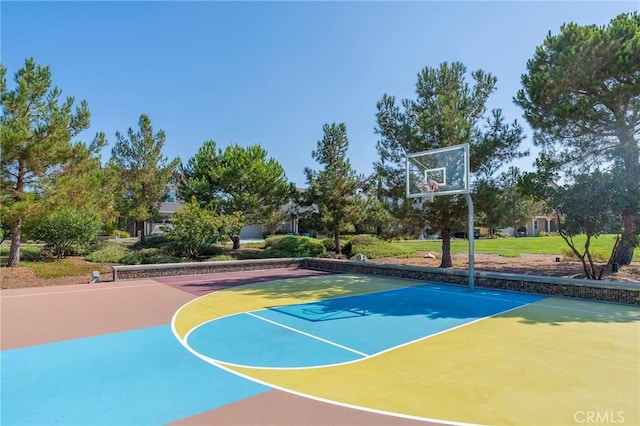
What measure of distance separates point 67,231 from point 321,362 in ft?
58.0

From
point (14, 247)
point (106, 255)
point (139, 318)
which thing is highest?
point (14, 247)

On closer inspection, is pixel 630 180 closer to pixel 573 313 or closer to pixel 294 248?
pixel 573 313

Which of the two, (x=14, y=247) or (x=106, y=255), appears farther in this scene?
(x=106, y=255)

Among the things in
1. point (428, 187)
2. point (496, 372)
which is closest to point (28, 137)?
point (428, 187)

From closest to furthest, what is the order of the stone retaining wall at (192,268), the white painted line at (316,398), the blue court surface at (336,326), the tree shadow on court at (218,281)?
the white painted line at (316,398)
the blue court surface at (336,326)
the tree shadow on court at (218,281)
the stone retaining wall at (192,268)

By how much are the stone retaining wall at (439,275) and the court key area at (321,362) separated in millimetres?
655

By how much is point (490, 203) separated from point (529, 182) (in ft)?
7.72

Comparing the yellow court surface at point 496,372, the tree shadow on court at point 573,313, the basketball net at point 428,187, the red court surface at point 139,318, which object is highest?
the basketball net at point 428,187

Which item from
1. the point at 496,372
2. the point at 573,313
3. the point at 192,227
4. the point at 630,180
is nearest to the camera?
the point at 496,372

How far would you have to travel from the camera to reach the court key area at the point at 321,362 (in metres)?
3.83

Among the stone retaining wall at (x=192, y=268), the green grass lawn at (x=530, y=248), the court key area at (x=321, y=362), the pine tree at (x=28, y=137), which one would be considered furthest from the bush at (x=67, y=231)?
the green grass lawn at (x=530, y=248)

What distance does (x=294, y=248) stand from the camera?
21.0 m

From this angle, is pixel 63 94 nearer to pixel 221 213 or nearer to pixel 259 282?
pixel 221 213

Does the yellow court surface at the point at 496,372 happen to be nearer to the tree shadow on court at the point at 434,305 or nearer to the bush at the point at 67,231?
the tree shadow on court at the point at 434,305
